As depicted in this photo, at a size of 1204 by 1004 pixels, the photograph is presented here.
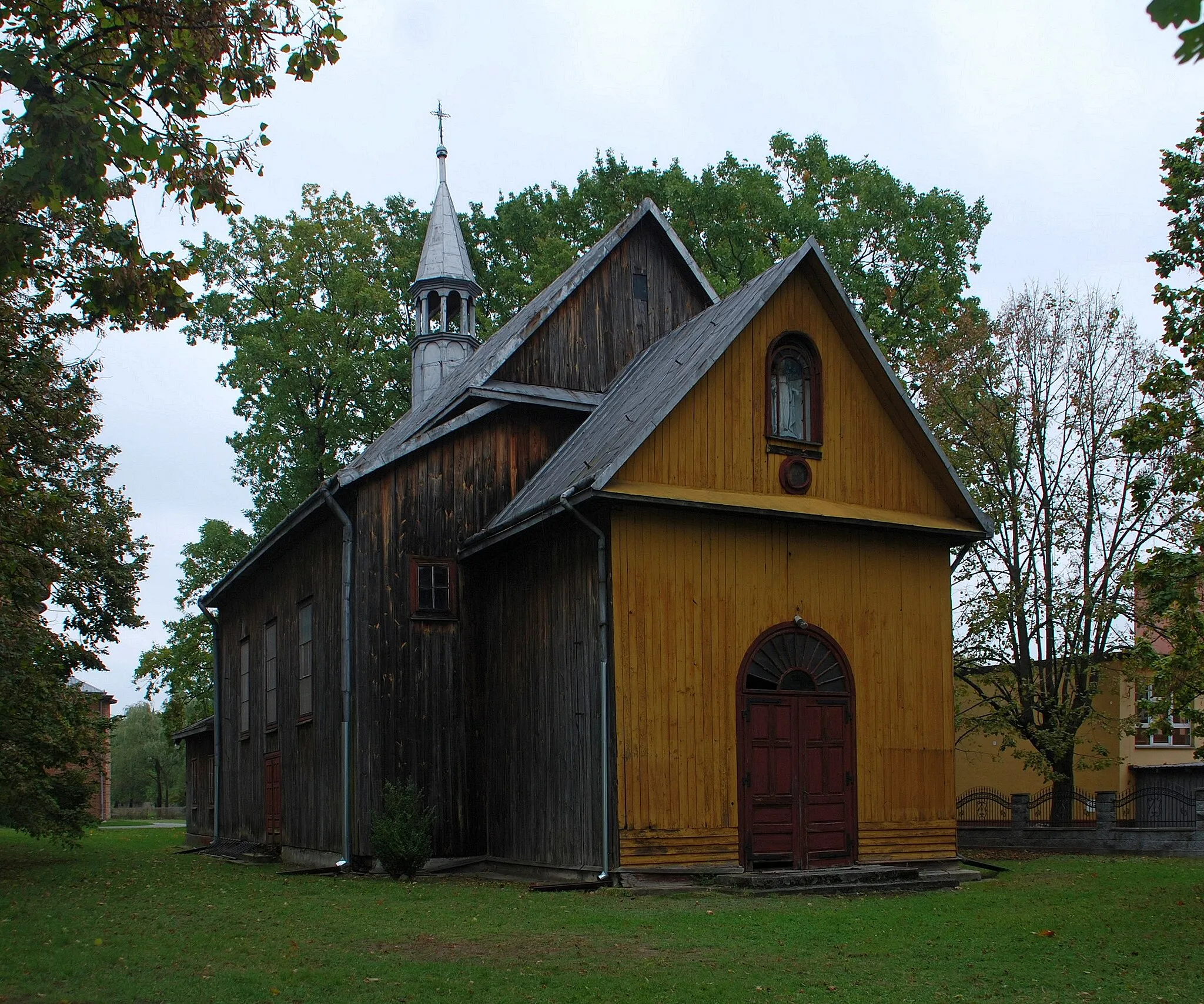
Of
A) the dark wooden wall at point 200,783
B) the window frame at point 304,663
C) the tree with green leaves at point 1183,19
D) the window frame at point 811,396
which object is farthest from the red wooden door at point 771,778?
the dark wooden wall at point 200,783

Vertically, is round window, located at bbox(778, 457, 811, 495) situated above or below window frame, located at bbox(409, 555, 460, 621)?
above

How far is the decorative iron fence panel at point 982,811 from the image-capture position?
96.8 feet

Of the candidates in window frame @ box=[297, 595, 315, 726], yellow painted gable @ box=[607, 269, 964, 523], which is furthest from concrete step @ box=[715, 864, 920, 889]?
window frame @ box=[297, 595, 315, 726]

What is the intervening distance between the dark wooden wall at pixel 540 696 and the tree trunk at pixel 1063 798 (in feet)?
45.3

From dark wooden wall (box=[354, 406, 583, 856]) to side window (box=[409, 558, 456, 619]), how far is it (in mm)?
99

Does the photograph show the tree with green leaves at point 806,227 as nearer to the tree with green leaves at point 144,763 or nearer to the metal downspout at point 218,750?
the metal downspout at point 218,750

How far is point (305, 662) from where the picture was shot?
2166 cm

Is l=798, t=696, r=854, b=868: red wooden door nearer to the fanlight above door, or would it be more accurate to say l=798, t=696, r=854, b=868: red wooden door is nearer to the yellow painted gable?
the fanlight above door

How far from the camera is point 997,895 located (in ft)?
48.3

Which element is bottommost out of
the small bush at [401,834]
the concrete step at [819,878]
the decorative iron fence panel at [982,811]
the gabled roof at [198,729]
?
the decorative iron fence panel at [982,811]

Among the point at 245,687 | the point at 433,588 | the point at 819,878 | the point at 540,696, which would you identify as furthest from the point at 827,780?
the point at 245,687

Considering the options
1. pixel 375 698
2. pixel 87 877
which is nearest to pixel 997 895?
pixel 375 698

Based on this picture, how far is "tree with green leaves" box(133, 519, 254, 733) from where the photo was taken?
39625 millimetres

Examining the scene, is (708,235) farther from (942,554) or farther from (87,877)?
(87,877)
